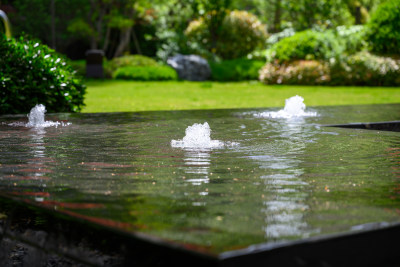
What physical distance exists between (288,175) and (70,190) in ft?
4.16

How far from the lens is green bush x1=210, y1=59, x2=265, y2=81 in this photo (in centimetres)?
2630

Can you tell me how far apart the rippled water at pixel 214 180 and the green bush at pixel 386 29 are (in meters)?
18.5

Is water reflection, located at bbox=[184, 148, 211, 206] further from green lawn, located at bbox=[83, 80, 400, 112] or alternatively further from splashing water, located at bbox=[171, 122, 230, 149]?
green lawn, located at bbox=[83, 80, 400, 112]

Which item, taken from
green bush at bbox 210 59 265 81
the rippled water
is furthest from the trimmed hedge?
the rippled water

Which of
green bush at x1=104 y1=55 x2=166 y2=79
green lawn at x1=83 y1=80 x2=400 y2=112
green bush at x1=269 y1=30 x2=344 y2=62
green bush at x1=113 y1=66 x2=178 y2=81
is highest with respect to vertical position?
green bush at x1=269 y1=30 x2=344 y2=62

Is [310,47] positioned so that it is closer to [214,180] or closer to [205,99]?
[205,99]

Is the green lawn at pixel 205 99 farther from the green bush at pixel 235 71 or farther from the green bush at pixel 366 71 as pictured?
the green bush at pixel 235 71

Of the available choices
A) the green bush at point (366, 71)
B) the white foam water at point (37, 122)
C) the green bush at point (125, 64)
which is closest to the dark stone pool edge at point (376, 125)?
the white foam water at point (37, 122)

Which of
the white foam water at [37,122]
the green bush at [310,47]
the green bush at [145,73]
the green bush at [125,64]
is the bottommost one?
the white foam water at [37,122]

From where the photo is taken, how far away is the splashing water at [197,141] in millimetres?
4922

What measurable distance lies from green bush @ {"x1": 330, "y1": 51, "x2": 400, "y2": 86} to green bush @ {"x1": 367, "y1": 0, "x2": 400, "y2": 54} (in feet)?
3.44

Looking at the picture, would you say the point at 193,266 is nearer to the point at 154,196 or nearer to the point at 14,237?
the point at 154,196

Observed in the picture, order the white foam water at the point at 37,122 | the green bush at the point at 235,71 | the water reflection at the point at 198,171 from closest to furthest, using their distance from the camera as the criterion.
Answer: the water reflection at the point at 198,171 < the white foam water at the point at 37,122 < the green bush at the point at 235,71

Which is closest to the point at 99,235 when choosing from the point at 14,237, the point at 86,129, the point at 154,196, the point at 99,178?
the point at 154,196
